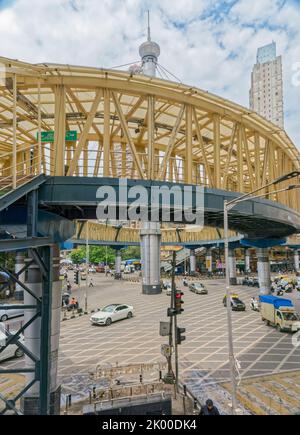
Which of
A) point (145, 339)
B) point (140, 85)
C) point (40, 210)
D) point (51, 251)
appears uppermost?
point (140, 85)

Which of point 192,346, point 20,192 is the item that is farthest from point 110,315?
point 20,192

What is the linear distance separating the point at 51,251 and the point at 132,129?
11.4 metres

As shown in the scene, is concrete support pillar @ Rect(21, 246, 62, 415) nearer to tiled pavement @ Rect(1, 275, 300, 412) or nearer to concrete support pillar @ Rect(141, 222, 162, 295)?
tiled pavement @ Rect(1, 275, 300, 412)

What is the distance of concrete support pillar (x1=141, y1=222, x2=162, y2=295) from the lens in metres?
44.8

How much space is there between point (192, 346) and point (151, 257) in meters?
23.8

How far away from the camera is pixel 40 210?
11.7 metres

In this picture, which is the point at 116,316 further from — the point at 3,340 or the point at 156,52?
the point at 156,52

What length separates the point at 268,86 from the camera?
609 feet

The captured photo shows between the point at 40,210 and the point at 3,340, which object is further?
the point at 3,340

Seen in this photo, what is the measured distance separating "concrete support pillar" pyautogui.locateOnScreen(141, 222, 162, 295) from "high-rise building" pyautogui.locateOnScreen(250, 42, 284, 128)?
15880 cm

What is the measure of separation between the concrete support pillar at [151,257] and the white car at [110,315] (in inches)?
574

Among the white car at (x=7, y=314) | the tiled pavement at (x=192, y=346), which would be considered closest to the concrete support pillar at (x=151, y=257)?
the tiled pavement at (x=192, y=346)

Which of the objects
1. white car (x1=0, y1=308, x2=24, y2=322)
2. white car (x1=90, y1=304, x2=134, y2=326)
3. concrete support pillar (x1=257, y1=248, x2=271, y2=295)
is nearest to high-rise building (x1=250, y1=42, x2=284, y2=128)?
concrete support pillar (x1=257, y1=248, x2=271, y2=295)
